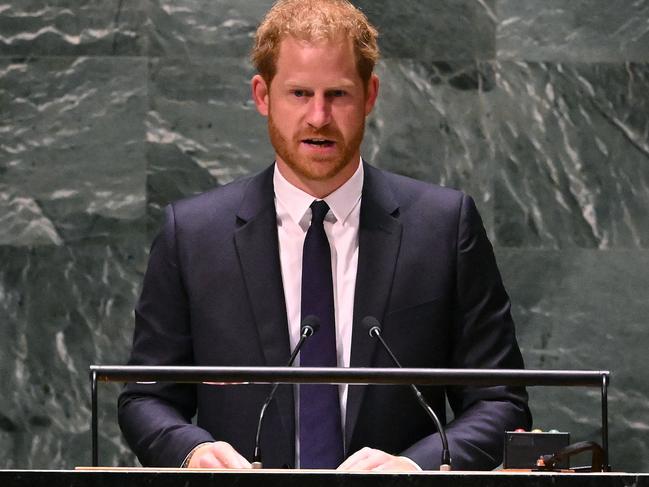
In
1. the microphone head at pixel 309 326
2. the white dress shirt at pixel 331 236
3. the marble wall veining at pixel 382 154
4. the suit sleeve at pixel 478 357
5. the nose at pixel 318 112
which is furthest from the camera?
the marble wall veining at pixel 382 154

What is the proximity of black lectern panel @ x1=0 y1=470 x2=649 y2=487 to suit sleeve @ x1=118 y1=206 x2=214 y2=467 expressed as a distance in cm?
110

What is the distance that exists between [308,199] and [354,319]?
34cm

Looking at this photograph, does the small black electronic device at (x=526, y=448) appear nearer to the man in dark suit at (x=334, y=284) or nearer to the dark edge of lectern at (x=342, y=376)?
the dark edge of lectern at (x=342, y=376)

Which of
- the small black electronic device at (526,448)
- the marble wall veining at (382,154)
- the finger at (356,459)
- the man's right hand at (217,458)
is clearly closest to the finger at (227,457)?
the man's right hand at (217,458)

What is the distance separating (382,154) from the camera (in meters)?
5.42

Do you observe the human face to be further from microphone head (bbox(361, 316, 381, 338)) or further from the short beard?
microphone head (bbox(361, 316, 381, 338))

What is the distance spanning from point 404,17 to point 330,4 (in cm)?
177

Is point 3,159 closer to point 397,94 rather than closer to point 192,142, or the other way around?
point 192,142

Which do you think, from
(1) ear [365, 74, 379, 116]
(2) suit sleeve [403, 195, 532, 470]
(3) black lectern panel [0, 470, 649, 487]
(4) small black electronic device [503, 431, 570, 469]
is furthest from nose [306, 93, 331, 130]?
(3) black lectern panel [0, 470, 649, 487]

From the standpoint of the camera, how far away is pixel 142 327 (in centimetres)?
363

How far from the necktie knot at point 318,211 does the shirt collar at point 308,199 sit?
0.06ft

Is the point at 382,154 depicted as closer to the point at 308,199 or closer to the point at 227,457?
the point at 308,199

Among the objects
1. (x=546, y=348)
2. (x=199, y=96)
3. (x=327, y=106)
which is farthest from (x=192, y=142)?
(x=327, y=106)

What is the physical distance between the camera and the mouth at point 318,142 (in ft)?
11.6
